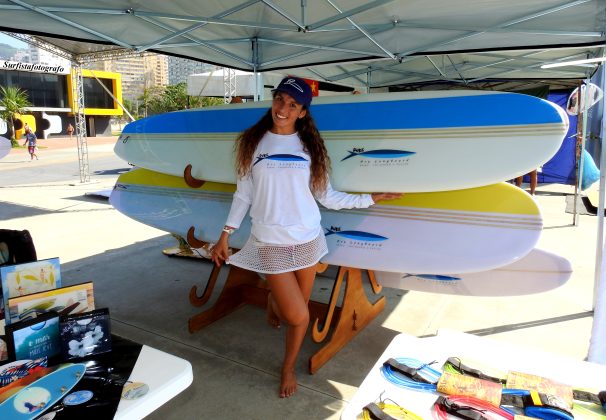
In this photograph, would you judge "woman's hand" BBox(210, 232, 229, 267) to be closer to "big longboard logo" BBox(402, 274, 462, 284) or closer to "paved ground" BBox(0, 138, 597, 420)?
"paved ground" BBox(0, 138, 597, 420)

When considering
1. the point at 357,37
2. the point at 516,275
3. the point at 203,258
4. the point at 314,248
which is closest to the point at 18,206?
the point at 203,258

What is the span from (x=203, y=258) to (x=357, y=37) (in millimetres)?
2721

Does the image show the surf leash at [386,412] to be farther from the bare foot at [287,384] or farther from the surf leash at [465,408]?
the bare foot at [287,384]

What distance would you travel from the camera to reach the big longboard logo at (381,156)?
2.72m

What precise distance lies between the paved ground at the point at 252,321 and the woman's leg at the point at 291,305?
0.11 m

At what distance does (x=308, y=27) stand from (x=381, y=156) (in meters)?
1.48

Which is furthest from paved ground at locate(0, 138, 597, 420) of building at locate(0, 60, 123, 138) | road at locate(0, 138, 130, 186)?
building at locate(0, 60, 123, 138)

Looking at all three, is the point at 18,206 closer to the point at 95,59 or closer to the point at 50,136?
the point at 95,59

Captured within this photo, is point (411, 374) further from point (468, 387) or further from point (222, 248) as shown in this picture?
point (222, 248)

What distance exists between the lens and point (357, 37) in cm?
435

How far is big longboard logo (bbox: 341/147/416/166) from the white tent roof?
118 cm

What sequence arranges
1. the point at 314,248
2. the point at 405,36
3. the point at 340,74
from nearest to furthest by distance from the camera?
the point at 314,248, the point at 405,36, the point at 340,74

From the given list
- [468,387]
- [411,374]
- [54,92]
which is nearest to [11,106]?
[54,92]

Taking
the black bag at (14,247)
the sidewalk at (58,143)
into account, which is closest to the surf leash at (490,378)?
the black bag at (14,247)
